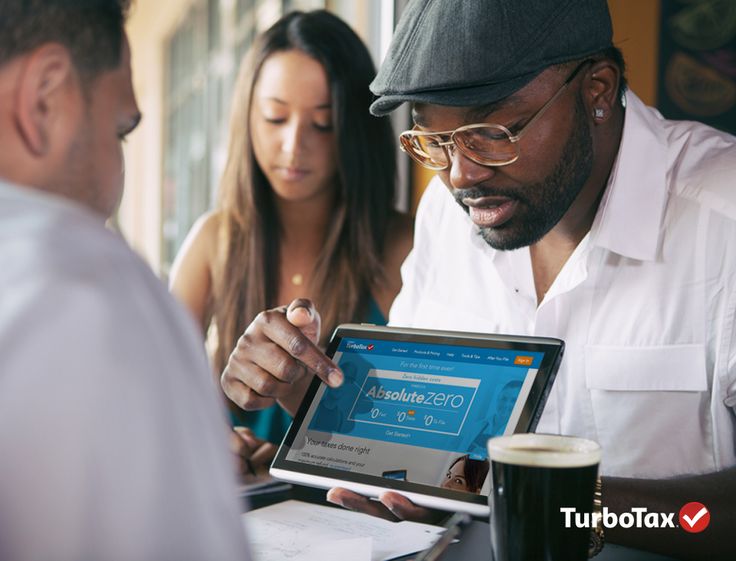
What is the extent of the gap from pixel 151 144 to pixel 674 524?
9.35 meters

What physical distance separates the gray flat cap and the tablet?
0.39 m

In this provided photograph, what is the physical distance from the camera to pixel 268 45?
2.43 m

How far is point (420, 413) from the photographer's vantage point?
3.77 ft

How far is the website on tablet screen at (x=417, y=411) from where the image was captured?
1.08 meters

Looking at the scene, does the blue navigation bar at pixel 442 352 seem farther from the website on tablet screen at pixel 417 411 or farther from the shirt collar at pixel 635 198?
the shirt collar at pixel 635 198

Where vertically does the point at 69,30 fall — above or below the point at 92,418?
above

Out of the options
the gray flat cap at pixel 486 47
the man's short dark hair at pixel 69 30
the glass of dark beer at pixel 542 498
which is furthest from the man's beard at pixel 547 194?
the man's short dark hair at pixel 69 30

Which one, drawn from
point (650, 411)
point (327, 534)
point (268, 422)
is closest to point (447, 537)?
point (327, 534)

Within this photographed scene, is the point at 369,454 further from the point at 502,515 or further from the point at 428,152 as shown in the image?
the point at 428,152

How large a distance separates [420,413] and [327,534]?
0.21m

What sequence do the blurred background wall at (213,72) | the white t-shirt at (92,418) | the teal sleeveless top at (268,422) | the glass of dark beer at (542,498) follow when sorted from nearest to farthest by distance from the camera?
the white t-shirt at (92,418), the glass of dark beer at (542,498), the teal sleeveless top at (268,422), the blurred background wall at (213,72)

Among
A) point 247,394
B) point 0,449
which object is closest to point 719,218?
point 247,394

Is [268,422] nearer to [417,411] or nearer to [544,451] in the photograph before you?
[417,411]

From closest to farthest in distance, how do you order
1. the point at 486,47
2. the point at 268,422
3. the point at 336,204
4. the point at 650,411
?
the point at 486,47, the point at 650,411, the point at 268,422, the point at 336,204
